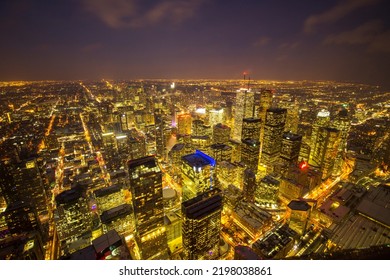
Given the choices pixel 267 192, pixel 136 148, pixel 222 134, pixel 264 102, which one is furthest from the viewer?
pixel 264 102

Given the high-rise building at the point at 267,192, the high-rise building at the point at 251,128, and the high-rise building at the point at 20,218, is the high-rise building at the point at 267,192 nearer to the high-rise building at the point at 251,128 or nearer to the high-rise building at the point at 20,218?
the high-rise building at the point at 251,128

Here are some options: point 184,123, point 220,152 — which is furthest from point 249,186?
→ point 184,123

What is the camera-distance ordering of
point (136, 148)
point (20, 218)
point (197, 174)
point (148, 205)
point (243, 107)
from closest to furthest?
point (148, 205) < point (20, 218) < point (197, 174) < point (136, 148) < point (243, 107)

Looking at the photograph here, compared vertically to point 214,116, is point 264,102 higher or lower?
higher

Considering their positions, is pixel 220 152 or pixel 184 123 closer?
pixel 220 152

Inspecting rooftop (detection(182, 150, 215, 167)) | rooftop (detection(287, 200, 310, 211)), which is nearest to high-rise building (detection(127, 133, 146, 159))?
rooftop (detection(182, 150, 215, 167))

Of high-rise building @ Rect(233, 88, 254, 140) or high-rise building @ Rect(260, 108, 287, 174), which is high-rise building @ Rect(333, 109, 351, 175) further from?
high-rise building @ Rect(233, 88, 254, 140)

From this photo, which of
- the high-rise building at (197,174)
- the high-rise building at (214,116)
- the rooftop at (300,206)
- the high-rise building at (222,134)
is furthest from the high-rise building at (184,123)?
the rooftop at (300,206)

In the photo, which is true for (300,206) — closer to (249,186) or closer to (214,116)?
(249,186)

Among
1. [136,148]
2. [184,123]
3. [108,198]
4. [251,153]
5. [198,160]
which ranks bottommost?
[108,198]
